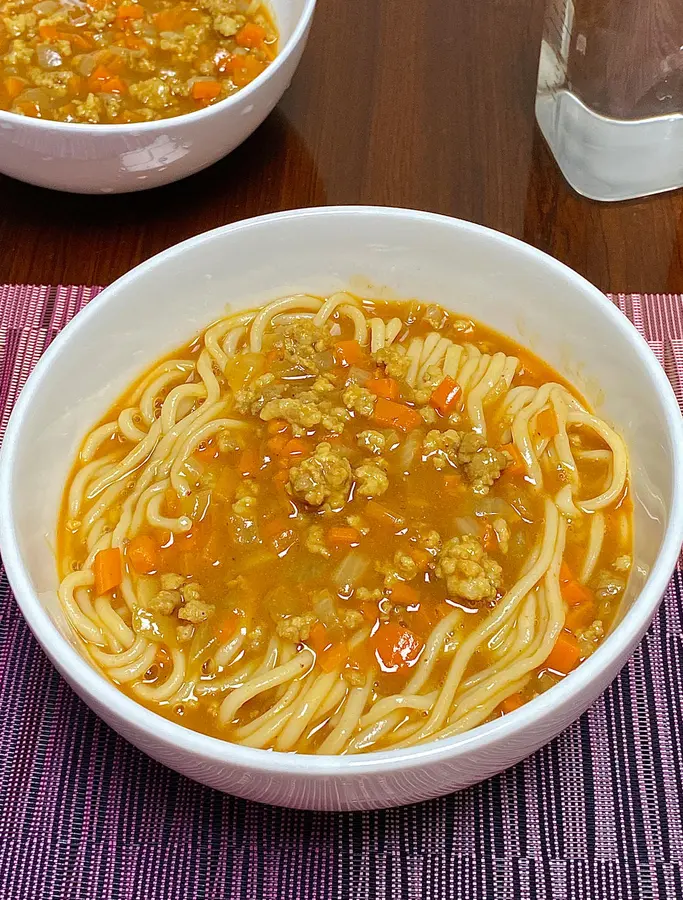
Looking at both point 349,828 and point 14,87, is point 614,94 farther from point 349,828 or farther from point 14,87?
point 349,828

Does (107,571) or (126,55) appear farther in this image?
Answer: (126,55)

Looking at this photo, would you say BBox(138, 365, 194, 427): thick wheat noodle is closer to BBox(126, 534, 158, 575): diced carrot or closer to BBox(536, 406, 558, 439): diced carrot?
BBox(126, 534, 158, 575): diced carrot

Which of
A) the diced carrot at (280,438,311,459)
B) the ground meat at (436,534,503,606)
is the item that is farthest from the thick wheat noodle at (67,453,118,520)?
the ground meat at (436,534,503,606)

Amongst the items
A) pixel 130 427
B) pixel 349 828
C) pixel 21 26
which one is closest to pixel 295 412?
pixel 130 427

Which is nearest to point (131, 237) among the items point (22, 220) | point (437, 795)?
point (22, 220)

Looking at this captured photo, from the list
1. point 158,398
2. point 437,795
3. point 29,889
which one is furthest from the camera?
point 158,398

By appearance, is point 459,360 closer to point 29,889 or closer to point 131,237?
point 131,237
